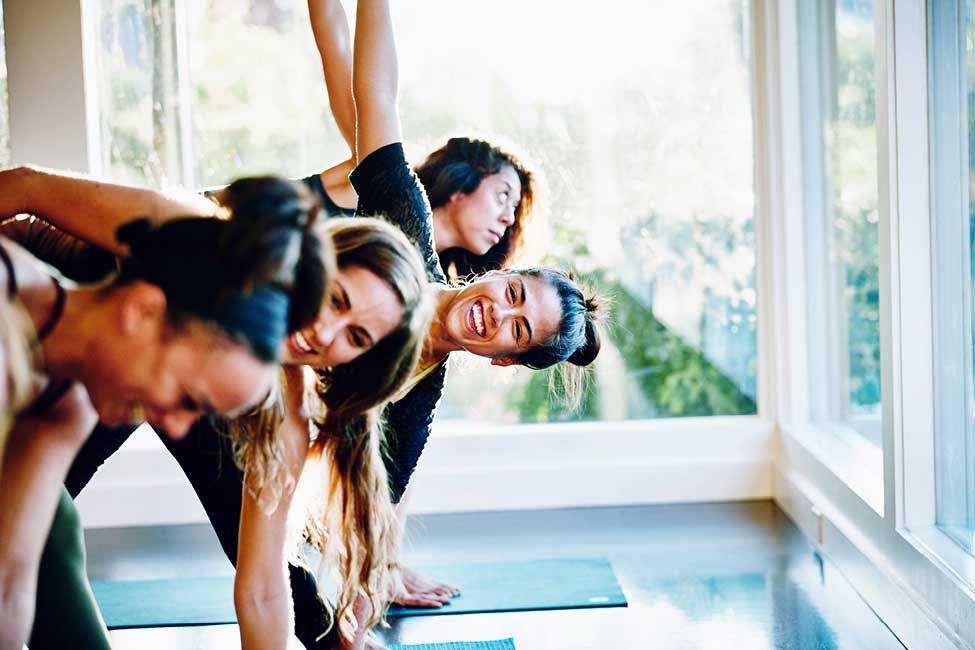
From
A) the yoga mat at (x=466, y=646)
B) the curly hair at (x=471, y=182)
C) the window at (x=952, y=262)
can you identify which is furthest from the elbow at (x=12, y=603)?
the window at (x=952, y=262)

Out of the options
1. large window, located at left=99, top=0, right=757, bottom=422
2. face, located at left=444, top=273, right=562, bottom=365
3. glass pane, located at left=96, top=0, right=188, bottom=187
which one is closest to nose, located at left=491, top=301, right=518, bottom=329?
face, located at left=444, top=273, right=562, bottom=365

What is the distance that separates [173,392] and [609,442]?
2992 millimetres

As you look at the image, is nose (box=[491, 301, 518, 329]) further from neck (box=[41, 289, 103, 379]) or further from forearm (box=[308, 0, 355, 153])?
neck (box=[41, 289, 103, 379])

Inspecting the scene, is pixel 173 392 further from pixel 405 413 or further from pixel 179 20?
pixel 179 20

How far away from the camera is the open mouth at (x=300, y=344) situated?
1.96 metres

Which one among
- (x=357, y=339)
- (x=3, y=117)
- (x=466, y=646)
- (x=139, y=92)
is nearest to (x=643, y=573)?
(x=466, y=646)

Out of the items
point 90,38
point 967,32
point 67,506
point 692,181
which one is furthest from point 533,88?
point 67,506

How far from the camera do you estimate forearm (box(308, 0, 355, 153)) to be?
308 cm

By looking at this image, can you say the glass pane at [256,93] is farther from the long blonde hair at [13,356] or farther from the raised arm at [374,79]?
the long blonde hair at [13,356]

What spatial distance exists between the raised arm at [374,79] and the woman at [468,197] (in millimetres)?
387

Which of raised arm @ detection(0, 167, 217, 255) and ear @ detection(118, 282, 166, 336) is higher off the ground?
raised arm @ detection(0, 167, 217, 255)

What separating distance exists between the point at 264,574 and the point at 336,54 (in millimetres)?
1550

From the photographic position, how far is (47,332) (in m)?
1.63

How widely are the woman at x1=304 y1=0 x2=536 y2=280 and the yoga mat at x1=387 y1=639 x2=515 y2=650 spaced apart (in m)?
1.07
